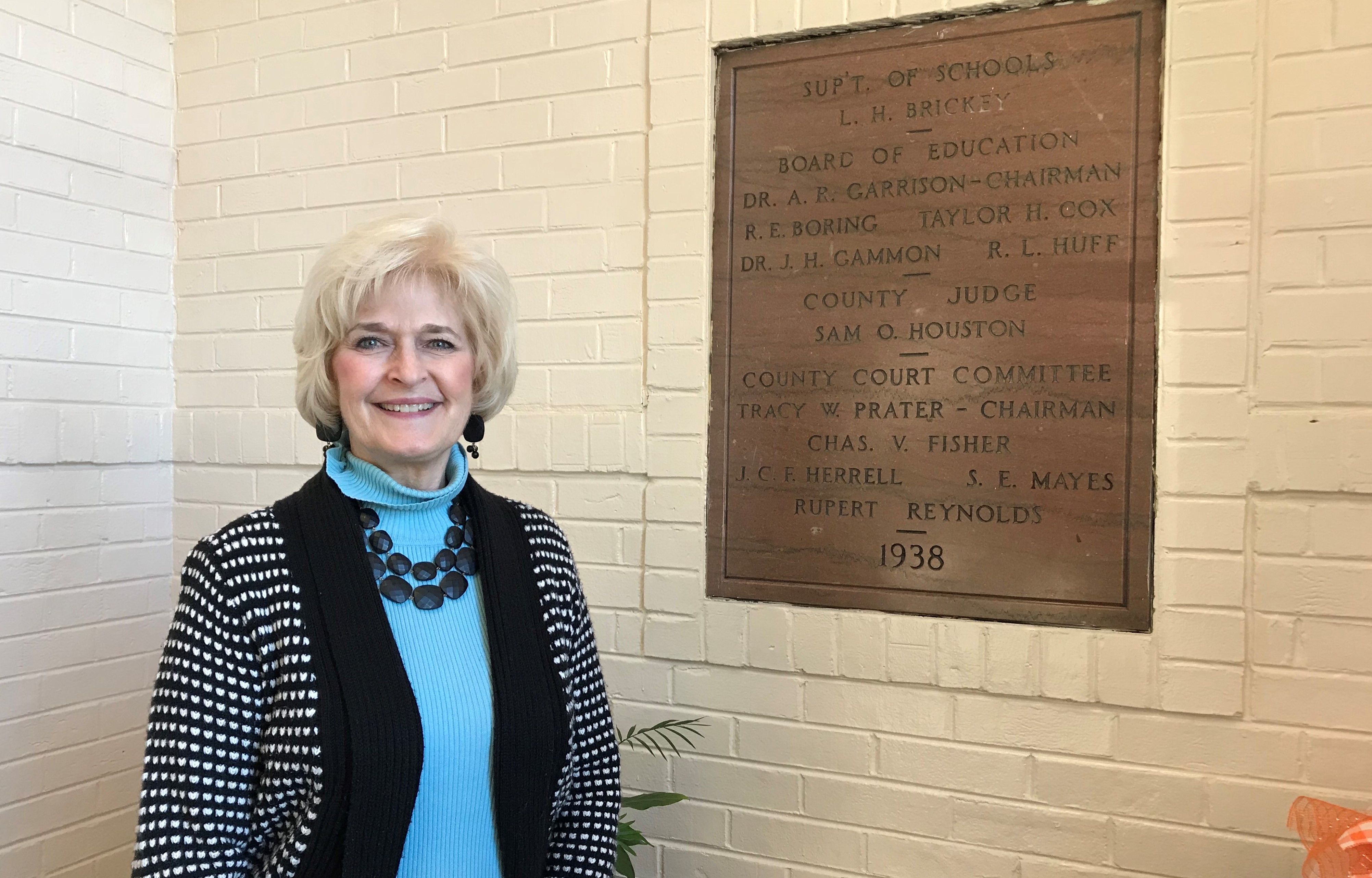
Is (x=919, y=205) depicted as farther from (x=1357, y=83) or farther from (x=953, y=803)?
(x=953, y=803)

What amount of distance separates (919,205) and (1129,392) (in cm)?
53

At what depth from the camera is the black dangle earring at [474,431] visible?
1532 millimetres

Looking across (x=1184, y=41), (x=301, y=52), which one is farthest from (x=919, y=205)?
(x=301, y=52)

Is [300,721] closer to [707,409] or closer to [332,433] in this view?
[332,433]

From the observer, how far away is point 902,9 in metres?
1.97

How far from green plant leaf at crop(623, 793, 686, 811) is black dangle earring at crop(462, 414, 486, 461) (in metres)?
0.84

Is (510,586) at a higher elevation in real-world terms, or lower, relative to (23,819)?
higher

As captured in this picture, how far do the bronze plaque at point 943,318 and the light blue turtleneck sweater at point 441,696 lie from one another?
82 centimetres

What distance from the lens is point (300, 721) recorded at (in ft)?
4.00

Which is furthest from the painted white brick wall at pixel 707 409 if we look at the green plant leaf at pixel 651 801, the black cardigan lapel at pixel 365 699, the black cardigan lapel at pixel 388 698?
the black cardigan lapel at pixel 365 699

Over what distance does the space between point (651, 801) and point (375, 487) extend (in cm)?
95

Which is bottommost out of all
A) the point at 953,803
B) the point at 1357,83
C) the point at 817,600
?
the point at 953,803

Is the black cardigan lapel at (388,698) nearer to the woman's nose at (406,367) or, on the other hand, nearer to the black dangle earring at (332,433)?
the black dangle earring at (332,433)

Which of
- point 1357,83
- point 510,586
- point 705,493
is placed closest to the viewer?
point 510,586
